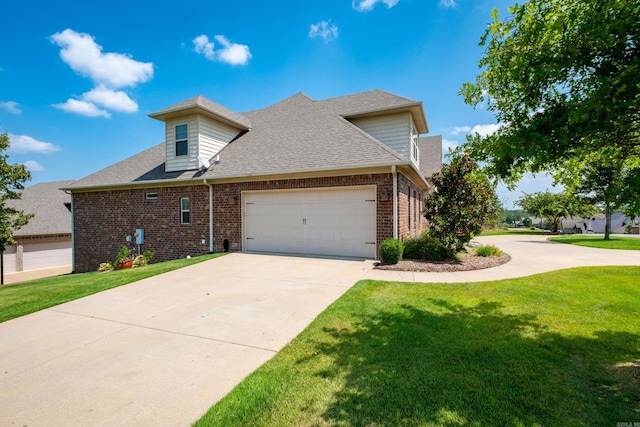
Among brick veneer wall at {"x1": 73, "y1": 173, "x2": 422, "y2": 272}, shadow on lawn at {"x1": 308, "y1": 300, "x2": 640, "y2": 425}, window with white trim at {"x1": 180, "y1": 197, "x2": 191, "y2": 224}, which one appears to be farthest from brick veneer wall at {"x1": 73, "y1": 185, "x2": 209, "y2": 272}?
shadow on lawn at {"x1": 308, "y1": 300, "x2": 640, "y2": 425}

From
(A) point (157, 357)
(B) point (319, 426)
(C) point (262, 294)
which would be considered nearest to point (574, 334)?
(B) point (319, 426)

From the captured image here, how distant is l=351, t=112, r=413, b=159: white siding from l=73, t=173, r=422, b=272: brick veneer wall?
5.42 feet

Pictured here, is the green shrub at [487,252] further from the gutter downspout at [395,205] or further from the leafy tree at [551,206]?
the leafy tree at [551,206]

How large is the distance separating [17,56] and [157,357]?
17005 millimetres

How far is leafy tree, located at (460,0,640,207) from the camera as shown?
2508 millimetres

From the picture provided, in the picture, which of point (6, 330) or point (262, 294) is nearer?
point (6, 330)

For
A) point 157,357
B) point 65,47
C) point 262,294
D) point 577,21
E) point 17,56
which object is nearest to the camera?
point 577,21

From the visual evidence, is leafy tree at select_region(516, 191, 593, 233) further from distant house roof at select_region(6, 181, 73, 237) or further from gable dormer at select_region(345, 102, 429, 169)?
distant house roof at select_region(6, 181, 73, 237)

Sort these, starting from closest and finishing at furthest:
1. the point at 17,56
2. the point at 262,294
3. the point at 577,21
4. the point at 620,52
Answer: the point at 620,52
the point at 577,21
the point at 262,294
the point at 17,56

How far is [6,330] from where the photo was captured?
435 cm

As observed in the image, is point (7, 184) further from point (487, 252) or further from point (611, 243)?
point (611, 243)

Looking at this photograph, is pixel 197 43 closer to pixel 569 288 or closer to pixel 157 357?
pixel 157 357

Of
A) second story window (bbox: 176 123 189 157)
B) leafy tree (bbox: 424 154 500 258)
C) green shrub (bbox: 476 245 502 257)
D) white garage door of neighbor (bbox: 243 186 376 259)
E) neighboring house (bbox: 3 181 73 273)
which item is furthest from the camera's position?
neighboring house (bbox: 3 181 73 273)

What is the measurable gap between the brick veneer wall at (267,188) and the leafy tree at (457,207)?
68.1 inches
